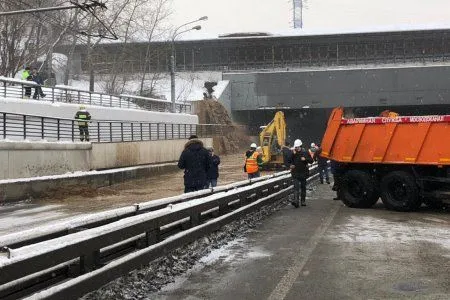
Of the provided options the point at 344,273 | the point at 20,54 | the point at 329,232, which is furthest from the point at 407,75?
the point at 344,273

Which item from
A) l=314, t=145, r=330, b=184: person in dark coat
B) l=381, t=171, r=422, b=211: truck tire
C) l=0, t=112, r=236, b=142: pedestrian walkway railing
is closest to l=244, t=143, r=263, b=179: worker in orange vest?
l=314, t=145, r=330, b=184: person in dark coat

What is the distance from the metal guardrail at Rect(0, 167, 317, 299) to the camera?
14.6 ft

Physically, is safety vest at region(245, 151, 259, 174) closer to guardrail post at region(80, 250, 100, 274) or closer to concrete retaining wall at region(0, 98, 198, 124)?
concrete retaining wall at region(0, 98, 198, 124)

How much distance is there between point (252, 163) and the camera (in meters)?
19.3

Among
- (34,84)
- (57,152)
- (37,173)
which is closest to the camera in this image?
(37,173)

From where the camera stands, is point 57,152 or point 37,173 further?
point 57,152

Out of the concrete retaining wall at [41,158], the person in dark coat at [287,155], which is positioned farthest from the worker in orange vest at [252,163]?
the concrete retaining wall at [41,158]

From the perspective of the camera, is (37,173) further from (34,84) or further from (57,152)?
(34,84)

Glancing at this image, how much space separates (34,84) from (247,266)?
21849mm

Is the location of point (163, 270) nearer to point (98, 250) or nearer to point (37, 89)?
point (98, 250)

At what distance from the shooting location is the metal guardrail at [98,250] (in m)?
4.46

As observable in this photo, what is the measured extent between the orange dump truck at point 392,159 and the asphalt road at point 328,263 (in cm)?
156

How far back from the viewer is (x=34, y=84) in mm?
26547

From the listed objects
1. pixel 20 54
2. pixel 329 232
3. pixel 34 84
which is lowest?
pixel 329 232
